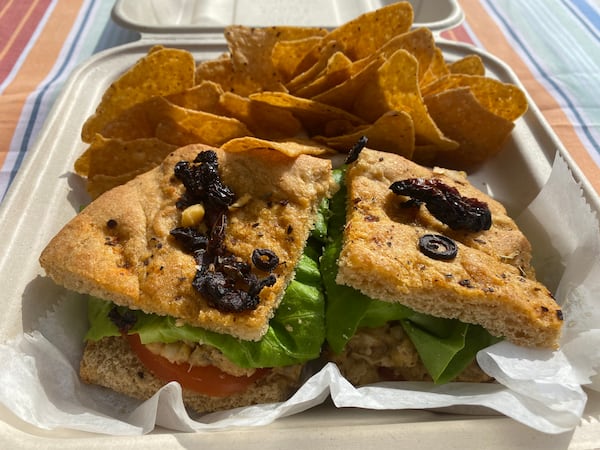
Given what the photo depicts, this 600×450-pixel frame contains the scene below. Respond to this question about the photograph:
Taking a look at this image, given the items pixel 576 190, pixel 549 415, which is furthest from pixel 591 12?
pixel 549 415

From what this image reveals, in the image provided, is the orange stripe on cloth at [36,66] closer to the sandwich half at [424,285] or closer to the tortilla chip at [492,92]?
the sandwich half at [424,285]

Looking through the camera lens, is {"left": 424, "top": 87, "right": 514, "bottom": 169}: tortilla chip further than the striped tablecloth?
No

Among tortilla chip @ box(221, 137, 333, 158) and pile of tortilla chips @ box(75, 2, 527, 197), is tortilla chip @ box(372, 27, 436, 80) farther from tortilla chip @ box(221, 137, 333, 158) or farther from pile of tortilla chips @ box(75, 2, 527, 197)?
tortilla chip @ box(221, 137, 333, 158)

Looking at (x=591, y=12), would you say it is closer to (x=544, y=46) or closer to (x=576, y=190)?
(x=544, y=46)

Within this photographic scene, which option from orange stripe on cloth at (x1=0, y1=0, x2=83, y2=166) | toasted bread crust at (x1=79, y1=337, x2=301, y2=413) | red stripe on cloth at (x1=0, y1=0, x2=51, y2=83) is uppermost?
toasted bread crust at (x1=79, y1=337, x2=301, y2=413)

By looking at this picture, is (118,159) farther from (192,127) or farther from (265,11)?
(265,11)

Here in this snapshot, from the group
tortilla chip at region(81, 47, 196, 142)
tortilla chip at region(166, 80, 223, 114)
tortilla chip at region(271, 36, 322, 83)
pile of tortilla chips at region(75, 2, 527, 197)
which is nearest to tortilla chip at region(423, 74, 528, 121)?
pile of tortilla chips at region(75, 2, 527, 197)

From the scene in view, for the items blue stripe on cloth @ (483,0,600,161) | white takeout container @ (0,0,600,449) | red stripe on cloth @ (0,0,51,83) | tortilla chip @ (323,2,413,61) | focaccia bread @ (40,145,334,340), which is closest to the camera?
white takeout container @ (0,0,600,449)
